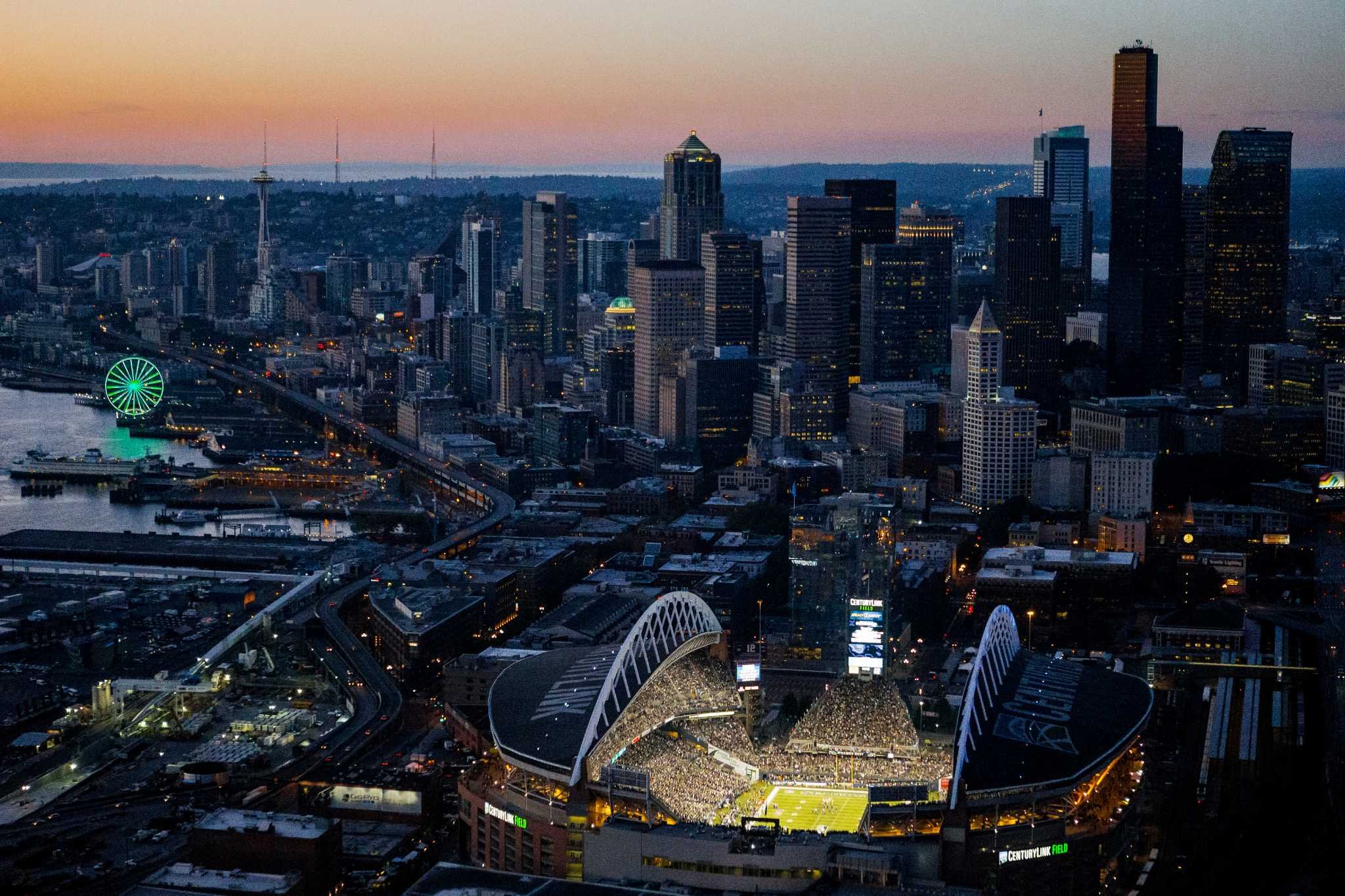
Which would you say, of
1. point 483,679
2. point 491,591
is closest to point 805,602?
point 483,679

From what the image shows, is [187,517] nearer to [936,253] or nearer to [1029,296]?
[936,253]

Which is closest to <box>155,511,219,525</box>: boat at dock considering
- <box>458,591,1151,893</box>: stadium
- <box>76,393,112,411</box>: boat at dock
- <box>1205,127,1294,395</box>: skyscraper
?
<box>76,393,112,411</box>: boat at dock

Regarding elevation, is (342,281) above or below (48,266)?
below

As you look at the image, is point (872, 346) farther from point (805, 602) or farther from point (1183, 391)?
point (805, 602)

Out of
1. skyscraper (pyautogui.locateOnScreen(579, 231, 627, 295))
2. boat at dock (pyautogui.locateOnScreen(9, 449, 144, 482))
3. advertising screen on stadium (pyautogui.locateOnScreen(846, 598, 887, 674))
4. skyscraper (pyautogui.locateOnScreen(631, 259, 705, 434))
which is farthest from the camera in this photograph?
skyscraper (pyautogui.locateOnScreen(579, 231, 627, 295))

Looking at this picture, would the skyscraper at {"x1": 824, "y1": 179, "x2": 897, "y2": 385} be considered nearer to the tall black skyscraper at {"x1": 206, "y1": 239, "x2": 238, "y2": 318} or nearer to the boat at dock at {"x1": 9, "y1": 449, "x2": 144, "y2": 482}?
the boat at dock at {"x1": 9, "y1": 449, "x2": 144, "y2": 482}

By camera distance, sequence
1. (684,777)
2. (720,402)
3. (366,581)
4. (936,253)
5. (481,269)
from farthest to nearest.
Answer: (481,269)
(936,253)
(720,402)
(366,581)
(684,777)

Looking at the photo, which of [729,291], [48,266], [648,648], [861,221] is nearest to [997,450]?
[729,291]
